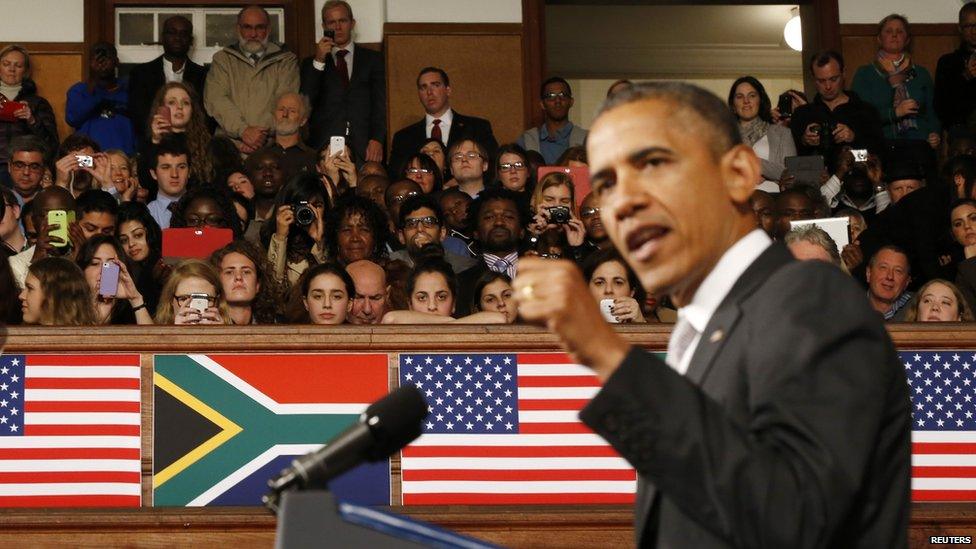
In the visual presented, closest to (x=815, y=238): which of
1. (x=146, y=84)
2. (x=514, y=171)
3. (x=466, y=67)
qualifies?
(x=514, y=171)

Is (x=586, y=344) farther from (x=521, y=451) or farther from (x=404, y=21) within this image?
(x=404, y=21)

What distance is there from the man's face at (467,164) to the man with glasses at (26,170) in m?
2.35

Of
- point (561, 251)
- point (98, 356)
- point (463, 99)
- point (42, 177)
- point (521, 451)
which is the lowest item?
point (521, 451)

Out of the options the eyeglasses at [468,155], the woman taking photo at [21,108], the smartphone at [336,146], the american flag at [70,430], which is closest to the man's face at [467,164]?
the eyeglasses at [468,155]

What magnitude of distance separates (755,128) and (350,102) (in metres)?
2.66

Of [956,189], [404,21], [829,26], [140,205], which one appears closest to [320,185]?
[140,205]

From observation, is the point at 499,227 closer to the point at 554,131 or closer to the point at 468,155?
the point at 468,155

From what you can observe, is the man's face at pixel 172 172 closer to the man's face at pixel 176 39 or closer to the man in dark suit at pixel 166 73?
the man in dark suit at pixel 166 73

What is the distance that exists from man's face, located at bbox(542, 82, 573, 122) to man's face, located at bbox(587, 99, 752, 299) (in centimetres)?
787

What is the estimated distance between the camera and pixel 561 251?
7.23m

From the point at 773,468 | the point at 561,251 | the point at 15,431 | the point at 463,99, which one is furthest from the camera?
the point at 463,99

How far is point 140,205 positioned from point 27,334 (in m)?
1.91

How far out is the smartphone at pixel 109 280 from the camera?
648 centimetres

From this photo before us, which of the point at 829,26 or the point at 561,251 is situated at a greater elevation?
the point at 829,26
